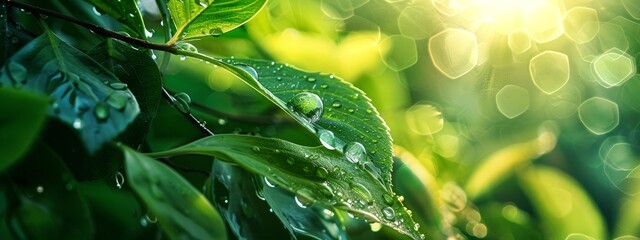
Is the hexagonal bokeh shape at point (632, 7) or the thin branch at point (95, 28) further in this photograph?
the hexagonal bokeh shape at point (632, 7)

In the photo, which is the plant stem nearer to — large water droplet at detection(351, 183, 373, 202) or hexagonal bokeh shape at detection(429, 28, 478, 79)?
large water droplet at detection(351, 183, 373, 202)

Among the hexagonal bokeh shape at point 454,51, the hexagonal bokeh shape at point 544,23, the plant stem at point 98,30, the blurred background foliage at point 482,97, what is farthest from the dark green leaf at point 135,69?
the hexagonal bokeh shape at point 544,23

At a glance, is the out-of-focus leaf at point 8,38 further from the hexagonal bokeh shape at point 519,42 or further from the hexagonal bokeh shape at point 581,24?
the hexagonal bokeh shape at point 581,24

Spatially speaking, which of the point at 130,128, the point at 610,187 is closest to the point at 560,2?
the point at 610,187

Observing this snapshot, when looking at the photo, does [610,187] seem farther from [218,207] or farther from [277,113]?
[218,207]

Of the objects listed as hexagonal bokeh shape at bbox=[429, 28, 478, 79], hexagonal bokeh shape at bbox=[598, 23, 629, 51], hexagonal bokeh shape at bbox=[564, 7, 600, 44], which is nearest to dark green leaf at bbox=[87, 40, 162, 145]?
hexagonal bokeh shape at bbox=[429, 28, 478, 79]

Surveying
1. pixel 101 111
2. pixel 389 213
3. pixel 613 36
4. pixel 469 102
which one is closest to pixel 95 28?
pixel 101 111
